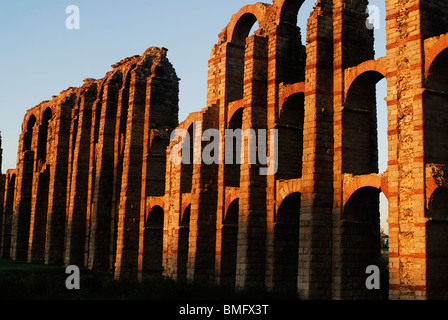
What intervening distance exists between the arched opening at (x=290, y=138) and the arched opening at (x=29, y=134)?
106 feet

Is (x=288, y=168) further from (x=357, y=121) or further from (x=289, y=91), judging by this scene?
(x=357, y=121)

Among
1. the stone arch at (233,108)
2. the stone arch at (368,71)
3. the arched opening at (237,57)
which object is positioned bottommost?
the stone arch at (368,71)

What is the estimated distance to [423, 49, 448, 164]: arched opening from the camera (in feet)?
52.6

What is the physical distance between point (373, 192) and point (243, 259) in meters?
5.38

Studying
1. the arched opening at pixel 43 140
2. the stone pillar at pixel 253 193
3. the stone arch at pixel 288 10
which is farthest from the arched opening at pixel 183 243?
the arched opening at pixel 43 140

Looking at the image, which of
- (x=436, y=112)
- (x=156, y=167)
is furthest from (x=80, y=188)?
(x=436, y=112)

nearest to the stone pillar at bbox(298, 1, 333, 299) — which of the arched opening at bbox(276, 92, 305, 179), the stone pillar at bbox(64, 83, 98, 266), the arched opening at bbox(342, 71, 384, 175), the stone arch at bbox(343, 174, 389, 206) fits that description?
the arched opening at bbox(342, 71, 384, 175)

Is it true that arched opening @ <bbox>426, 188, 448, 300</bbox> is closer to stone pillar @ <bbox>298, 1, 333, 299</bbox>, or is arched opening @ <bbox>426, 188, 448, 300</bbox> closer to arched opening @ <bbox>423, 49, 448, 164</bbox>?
arched opening @ <bbox>423, 49, 448, 164</bbox>

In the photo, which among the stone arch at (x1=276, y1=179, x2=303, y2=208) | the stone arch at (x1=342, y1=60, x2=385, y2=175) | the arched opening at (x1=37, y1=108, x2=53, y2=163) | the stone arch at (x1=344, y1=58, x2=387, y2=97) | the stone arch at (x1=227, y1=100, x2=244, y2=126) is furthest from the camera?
the arched opening at (x1=37, y1=108, x2=53, y2=163)

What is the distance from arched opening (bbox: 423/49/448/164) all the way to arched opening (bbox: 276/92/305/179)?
615 centimetres

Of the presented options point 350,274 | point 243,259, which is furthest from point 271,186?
point 350,274
